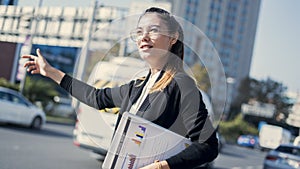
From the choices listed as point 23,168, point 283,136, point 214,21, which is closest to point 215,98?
point 23,168

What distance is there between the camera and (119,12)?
2.21 meters

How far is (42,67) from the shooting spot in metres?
2.04

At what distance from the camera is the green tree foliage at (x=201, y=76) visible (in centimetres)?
198

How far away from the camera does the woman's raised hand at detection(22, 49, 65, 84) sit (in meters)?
2.04

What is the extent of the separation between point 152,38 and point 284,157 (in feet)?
36.3

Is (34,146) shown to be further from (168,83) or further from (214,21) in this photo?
(214,21)

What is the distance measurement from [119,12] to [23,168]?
5.66 m

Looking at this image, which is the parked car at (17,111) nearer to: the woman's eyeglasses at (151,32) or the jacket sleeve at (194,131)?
the woman's eyeglasses at (151,32)

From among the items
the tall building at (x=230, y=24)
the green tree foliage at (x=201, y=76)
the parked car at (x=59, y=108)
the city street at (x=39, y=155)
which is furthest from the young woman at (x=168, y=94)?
the tall building at (x=230, y=24)

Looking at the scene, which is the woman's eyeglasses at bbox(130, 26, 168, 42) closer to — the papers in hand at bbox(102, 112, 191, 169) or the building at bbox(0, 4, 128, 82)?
the building at bbox(0, 4, 128, 82)

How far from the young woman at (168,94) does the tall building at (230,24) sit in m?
101

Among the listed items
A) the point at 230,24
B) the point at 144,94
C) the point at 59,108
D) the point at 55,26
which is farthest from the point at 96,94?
the point at 230,24

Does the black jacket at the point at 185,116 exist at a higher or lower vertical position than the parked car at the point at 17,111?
higher

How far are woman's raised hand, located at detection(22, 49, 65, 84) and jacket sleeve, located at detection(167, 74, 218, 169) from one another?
2.00 feet
